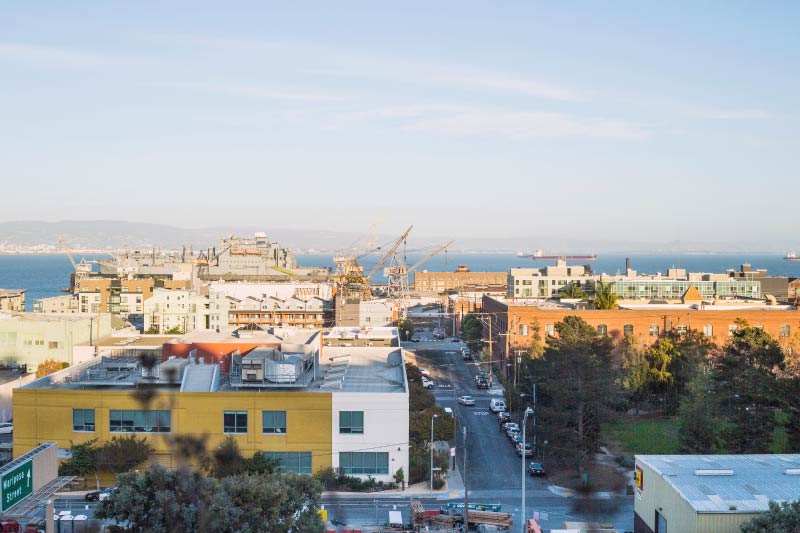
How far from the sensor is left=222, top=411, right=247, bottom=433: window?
92.4 feet

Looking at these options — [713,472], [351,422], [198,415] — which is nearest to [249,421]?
[198,415]

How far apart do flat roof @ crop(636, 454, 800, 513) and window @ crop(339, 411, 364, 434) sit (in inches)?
404

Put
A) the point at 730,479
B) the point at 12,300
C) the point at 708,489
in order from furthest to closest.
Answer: the point at 12,300, the point at 730,479, the point at 708,489

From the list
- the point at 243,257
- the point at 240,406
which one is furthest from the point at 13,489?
the point at 243,257

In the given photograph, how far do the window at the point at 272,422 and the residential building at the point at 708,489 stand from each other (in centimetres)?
1225

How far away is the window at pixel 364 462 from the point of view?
92.9 feet

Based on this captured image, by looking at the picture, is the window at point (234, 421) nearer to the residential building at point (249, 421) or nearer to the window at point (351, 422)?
the residential building at point (249, 421)

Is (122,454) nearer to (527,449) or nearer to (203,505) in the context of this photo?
(203,505)

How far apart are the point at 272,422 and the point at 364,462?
11.4 ft

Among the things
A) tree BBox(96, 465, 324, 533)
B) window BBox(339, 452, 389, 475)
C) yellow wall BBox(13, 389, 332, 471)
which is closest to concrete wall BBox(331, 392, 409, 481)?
window BBox(339, 452, 389, 475)

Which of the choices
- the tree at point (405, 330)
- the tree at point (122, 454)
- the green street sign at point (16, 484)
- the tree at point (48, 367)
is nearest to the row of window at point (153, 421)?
the tree at point (122, 454)

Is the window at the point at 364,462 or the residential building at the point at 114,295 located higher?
the residential building at the point at 114,295

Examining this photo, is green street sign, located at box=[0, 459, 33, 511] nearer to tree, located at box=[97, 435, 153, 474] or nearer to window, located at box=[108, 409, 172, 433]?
tree, located at box=[97, 435, 153, 474]

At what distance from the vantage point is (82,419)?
28250 mm
